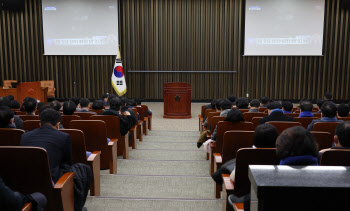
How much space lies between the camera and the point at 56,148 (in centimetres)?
232

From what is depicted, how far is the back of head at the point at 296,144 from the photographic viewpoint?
165 centimetres

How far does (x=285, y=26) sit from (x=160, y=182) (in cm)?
976

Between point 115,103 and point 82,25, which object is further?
point 82,25

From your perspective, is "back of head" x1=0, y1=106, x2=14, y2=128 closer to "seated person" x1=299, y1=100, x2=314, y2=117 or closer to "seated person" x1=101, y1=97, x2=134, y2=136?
"seated person" x1=101, y1=97, x2=134, y2=136

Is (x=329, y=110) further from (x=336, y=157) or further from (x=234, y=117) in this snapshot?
(x=336, y=157)

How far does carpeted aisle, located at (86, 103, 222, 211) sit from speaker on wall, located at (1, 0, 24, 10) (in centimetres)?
935

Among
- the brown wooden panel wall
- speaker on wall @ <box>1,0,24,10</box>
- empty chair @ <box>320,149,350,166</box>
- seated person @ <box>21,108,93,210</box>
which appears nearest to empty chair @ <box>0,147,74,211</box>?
seated person @ <box>21,108,93,210</box>

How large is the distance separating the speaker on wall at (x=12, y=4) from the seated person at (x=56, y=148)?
1128 cm

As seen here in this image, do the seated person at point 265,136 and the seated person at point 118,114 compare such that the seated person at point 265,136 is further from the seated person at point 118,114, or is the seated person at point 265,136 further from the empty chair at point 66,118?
the empty chair at point 66,118

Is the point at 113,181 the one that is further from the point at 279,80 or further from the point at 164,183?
the point at 279,80

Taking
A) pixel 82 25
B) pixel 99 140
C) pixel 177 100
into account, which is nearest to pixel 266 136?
pixel 99 140

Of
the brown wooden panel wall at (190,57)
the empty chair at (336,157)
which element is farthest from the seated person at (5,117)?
the brown wooden panel wall at (190,57)

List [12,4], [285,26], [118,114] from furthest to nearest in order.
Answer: [12,4], [285,26], [118,114]

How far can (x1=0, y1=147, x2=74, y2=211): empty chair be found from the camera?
6.24ft
